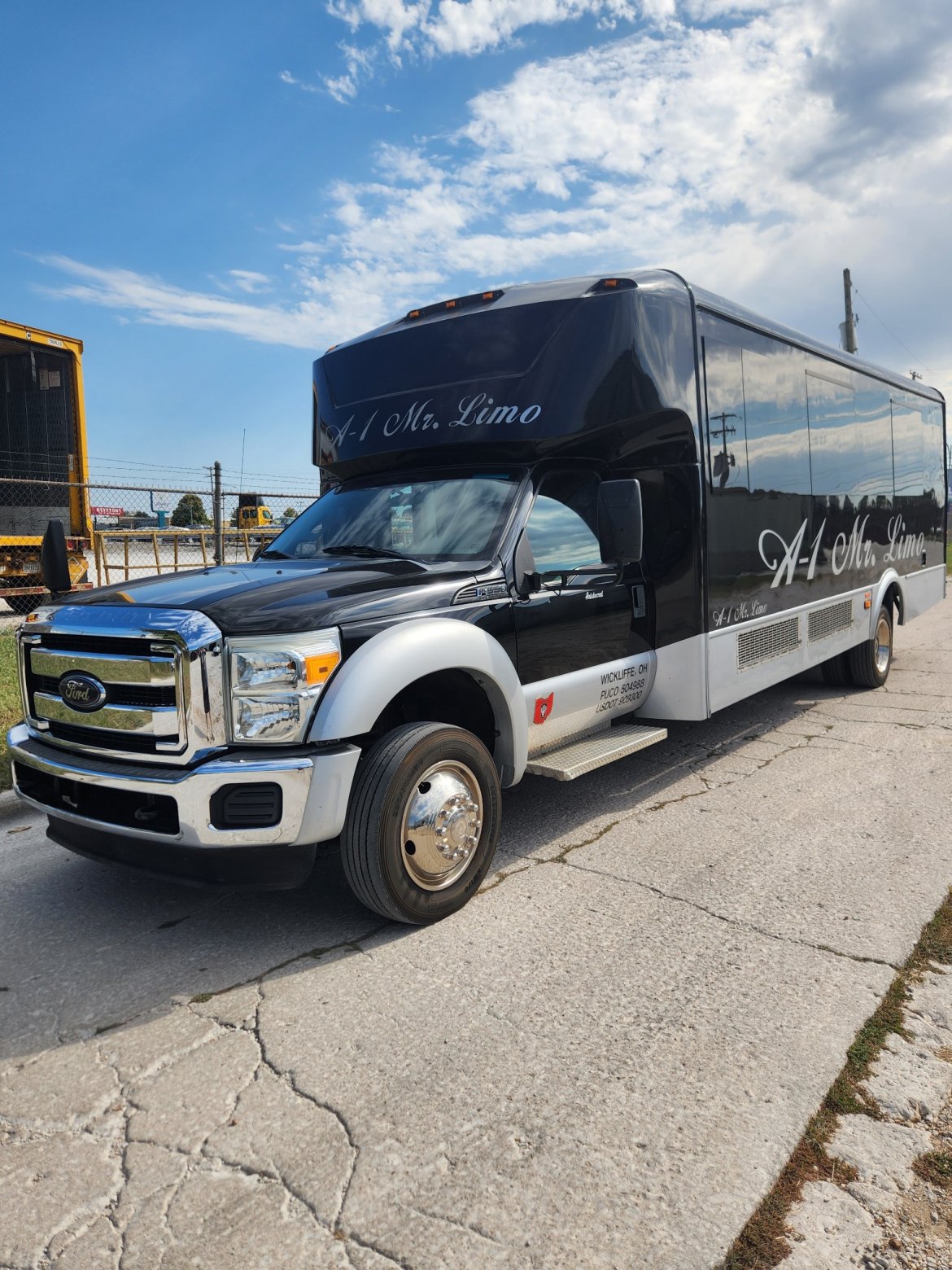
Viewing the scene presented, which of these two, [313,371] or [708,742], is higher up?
[313,371]

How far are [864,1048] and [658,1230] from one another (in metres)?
1.05

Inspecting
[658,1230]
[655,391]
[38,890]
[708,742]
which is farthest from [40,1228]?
[708,742]

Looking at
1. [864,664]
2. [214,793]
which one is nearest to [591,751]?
[214,793]

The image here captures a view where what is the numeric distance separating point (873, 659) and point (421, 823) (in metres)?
6.25

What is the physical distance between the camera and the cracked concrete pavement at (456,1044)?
6.84 ft

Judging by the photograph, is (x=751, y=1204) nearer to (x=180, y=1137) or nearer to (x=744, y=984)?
(x=744, y=984)

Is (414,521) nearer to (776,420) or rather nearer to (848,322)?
(776,420)

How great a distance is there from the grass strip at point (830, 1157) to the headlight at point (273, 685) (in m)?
2.03

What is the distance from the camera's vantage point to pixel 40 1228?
2.09m

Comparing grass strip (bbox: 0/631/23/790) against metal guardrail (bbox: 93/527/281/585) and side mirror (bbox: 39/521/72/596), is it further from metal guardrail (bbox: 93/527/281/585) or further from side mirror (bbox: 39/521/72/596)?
metal guardrail (bbox: 93/527/281/585)

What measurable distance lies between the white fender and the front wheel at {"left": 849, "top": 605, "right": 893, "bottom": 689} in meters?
5.14

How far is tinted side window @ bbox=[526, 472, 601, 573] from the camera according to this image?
14.7ft

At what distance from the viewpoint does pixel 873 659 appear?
8.31m

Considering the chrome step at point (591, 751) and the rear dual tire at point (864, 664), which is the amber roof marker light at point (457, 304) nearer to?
the chrome step at point (591, 751)
